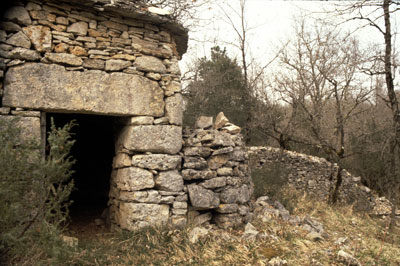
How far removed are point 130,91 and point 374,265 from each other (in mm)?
4115

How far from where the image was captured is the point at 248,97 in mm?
11383

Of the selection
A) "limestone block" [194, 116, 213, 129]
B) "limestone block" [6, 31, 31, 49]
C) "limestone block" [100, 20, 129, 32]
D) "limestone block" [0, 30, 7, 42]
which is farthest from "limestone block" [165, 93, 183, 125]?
"limestone block" [0, 30, 7, 42]

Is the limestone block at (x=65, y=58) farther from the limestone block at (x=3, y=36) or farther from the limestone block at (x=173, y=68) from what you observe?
the limestone block at (x=173, y=68)

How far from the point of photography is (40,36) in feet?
12.4

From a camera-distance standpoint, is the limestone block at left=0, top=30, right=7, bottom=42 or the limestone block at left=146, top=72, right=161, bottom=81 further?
the limestone block at left=146, top=72, right=161, bottom=81

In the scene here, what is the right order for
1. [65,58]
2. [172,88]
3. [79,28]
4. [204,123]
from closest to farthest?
[65,58]
[79,28]
[172,88]
[204,123]

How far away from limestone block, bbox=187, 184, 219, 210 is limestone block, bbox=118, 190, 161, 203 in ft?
1.65

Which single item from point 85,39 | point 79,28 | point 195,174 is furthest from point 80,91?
point 195,174

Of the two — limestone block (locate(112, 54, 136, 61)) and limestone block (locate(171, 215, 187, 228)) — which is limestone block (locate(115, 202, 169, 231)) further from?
limestone block (locate(112, 54, 136, 61))

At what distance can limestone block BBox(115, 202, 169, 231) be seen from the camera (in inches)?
166

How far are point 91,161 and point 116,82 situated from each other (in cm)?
356

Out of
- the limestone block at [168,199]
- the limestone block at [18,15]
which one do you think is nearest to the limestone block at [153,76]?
the limestone block at [18,15]

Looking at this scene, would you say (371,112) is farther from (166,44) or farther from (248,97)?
(166,44)

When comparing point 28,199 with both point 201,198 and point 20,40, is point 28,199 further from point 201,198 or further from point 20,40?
point 201,198
